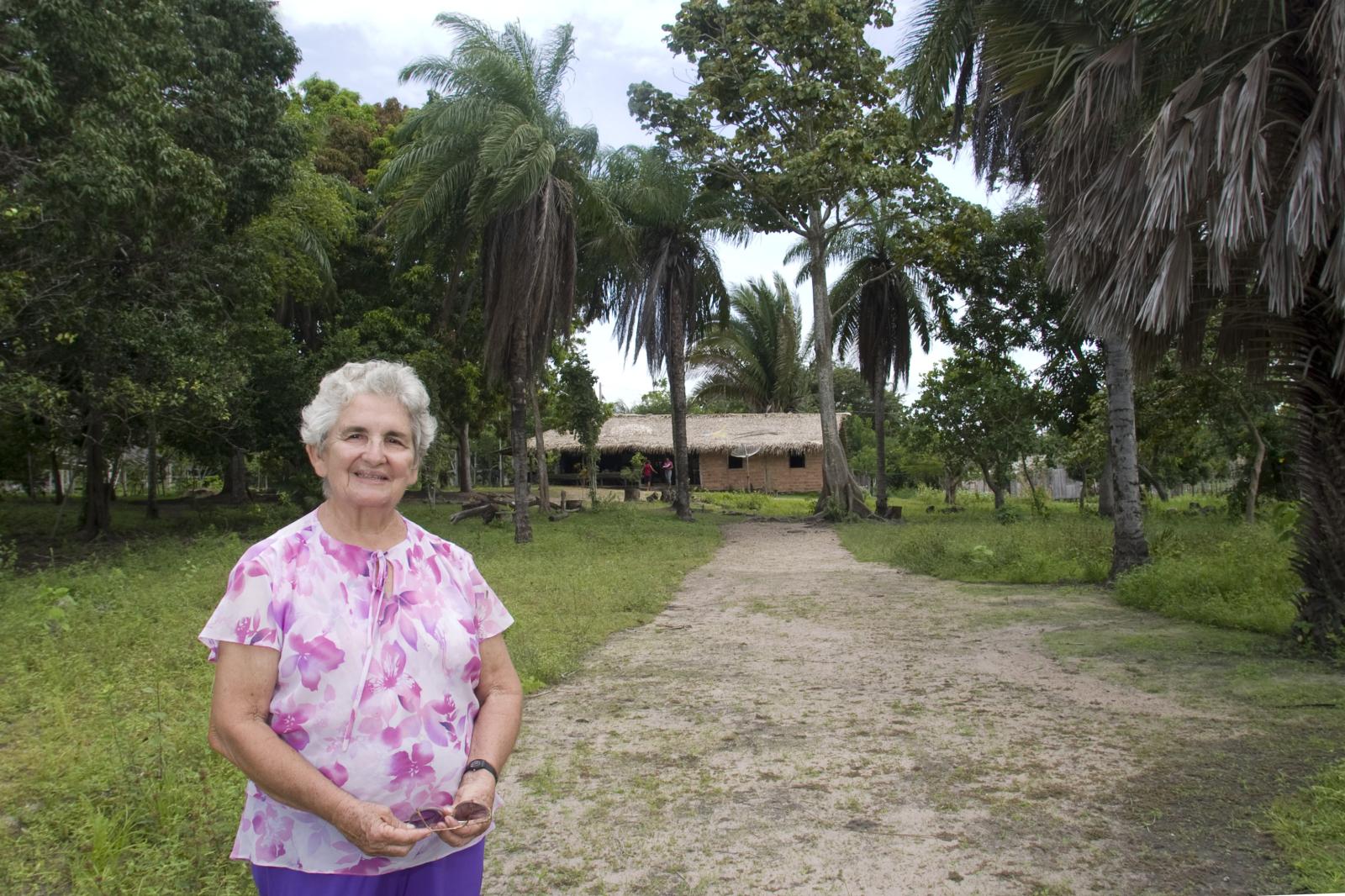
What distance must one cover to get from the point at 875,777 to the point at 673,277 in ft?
67.1

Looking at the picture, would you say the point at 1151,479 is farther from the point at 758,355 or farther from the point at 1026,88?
the point at 1026,88

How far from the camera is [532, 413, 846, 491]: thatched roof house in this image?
37.8 m

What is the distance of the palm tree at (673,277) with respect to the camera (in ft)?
75.2

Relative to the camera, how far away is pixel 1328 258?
5.70 m

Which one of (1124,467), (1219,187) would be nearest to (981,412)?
(1124,467)

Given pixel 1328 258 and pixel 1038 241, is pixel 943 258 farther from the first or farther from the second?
pixel 1328 258

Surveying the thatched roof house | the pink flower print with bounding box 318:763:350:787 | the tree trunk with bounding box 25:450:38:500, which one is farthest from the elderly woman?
the thatched roof house

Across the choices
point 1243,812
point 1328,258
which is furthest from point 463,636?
point 1328,258

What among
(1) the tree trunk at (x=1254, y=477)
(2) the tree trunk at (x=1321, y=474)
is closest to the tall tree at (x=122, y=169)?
(2) the tree trunk at (x=1321, y=474)

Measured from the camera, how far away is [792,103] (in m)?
20.8

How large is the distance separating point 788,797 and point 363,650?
114 inches

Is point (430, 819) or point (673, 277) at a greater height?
point (673, 277)

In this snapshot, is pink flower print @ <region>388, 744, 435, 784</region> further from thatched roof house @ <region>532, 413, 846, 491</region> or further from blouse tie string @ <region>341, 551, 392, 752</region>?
thatched roof house @ <region>532, 413, 846, 491</region>

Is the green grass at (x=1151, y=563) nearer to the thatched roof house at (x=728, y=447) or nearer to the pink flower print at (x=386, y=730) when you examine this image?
the pink flower print at (x=386, y=730)
